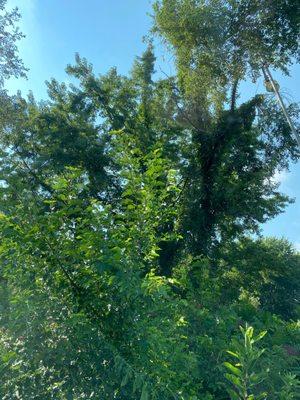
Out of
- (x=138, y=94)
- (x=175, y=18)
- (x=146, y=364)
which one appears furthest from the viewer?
(x=138, y=94)

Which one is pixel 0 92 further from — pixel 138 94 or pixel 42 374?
pixel 42 374

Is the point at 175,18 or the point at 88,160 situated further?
the point at 88,160

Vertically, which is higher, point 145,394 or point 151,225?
point 151,225

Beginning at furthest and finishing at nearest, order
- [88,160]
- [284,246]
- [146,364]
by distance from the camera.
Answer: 1. [284,246]
2. [88,160]
3. [146,364]

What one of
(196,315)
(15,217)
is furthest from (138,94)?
(15,217)

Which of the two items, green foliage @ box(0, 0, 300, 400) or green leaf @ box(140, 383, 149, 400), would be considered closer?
green leaf @ box(140, 383, 149, 400)

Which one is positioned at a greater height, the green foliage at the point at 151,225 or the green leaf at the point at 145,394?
the green foliage at the point at 151,225

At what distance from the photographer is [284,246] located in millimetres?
45500

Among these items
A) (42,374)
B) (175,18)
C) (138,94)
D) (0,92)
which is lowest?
(42,374)

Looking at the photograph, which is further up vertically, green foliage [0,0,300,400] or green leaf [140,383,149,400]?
green foliage [0,0,300,400]

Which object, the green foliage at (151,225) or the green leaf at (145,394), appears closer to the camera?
the green leaf at (145,394)

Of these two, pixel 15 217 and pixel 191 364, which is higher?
pixel 15 217

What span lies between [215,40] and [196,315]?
33.7 ft

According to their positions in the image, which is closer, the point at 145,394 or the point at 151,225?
the point at 145,394
